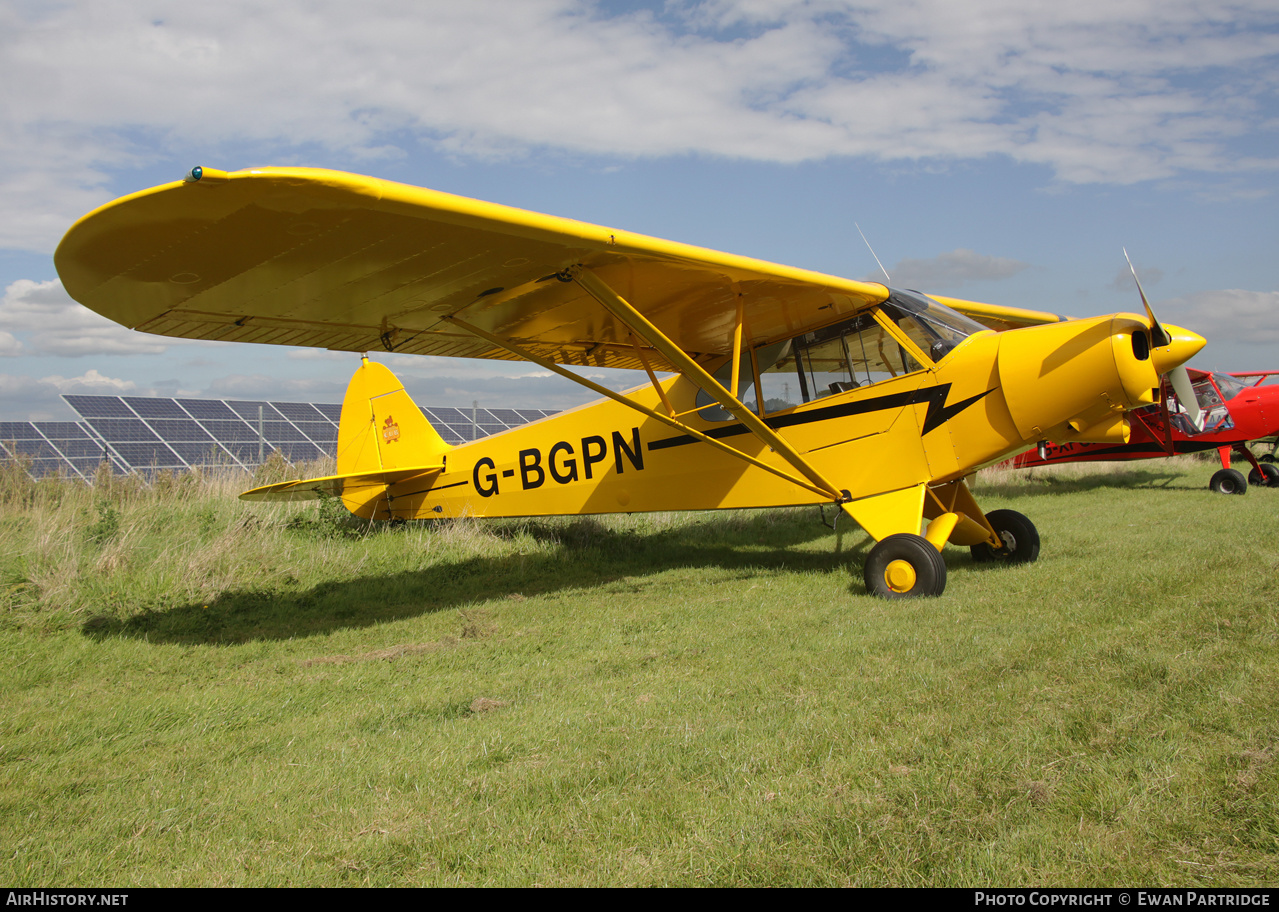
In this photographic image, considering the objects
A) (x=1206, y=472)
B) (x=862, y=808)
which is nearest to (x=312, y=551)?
(x=862, y=808)

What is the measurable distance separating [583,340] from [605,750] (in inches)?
203

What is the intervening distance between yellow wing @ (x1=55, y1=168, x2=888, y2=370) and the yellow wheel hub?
2256 mm

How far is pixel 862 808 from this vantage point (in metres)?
2.25

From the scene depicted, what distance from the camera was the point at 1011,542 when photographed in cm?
675

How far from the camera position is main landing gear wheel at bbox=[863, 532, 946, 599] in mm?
5359

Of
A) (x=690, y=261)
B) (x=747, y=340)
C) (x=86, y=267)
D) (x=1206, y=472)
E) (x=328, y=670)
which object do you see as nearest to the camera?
(x=86, y=267)

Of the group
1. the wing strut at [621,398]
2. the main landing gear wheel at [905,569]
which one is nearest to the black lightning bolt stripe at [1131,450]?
the wing strut at [621,398]

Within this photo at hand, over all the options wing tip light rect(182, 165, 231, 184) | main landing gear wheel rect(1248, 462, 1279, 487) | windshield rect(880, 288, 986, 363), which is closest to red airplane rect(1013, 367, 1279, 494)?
main landing gear wheel rect(1248, 462, 1279, 487)

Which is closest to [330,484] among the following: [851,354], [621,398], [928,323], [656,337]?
[621,398]

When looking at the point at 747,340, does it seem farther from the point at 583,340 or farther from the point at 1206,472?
the point at 1206,472

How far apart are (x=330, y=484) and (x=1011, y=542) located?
669cm

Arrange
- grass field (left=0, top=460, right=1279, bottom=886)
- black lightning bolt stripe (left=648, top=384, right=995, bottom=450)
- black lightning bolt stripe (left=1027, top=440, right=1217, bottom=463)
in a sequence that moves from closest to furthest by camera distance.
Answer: grass field (left=0, top=460, right=1279, bottom=886) < black lightning bolt stripe (left=648, top=384, right=995, bottom=450) < black lightning bolt stripe (left=1027, top=440, right=1217, bottom=463)

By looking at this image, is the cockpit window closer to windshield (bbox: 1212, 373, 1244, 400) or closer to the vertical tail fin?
the vertical tail fin

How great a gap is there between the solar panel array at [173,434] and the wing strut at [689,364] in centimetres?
711
